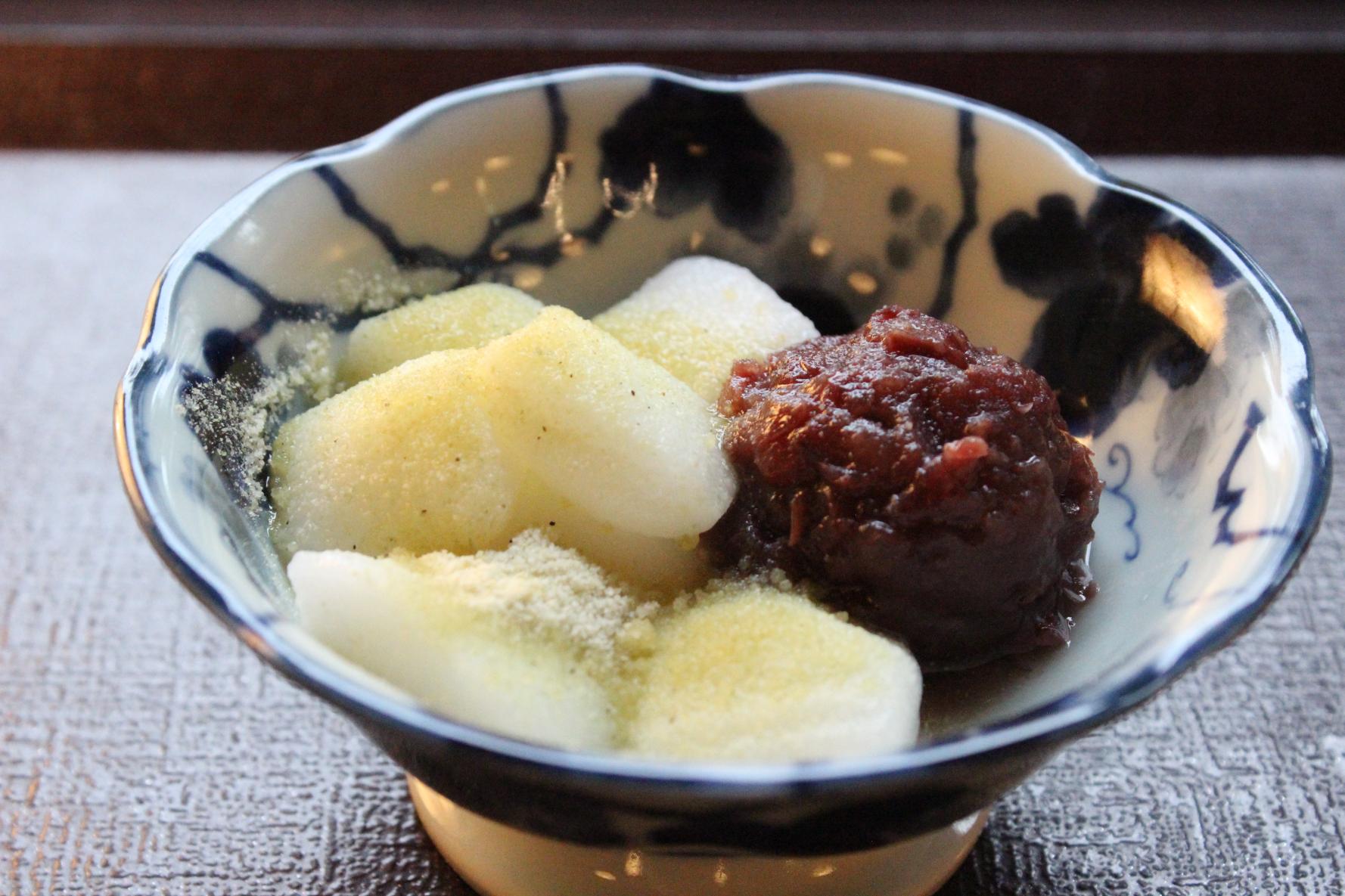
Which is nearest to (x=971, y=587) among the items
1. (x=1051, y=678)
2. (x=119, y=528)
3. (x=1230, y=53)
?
(x=1051, y=678)

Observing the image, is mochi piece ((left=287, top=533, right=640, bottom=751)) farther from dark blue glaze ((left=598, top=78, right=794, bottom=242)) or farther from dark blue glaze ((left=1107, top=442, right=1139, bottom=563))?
dark blue glaze ((left=598, top=78, right=794, bottom=242))

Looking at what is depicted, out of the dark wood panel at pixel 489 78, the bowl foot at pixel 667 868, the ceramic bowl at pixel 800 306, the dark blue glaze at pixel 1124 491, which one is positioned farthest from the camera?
the dark wood panel at pixel 489 78

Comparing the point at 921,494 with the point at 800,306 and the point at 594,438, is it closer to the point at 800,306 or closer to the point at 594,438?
the point at 594,438

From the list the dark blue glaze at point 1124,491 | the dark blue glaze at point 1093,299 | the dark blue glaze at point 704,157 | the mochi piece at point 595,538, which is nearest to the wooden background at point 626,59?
the dark blue glaze at point 704,157

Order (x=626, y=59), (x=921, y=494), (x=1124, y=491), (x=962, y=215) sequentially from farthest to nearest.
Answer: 1. (x=626, y=59)
2. (x=962, y=215)
3. (x=1124, y=491)
4. (x=921, y=494)

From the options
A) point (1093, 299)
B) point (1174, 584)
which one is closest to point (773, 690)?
point (1174, 584)

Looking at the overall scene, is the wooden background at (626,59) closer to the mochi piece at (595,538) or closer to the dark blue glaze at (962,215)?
the dark blue glaze at (962,215)

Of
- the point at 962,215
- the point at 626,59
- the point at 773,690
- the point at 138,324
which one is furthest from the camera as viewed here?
the point at 626,59

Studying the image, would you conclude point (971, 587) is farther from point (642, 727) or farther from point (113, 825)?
point (113, 825)
